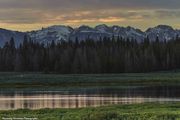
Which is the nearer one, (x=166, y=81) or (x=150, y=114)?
(x=150, y=114)

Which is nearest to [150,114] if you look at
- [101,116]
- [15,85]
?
[101,116]

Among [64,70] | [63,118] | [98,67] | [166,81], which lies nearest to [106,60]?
[98,67]

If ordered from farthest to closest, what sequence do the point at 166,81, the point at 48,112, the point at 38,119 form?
the point at 166,81 < the point at 48,112 < the point at 38,119

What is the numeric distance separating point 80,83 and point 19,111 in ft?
234

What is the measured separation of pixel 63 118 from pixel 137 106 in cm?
1420

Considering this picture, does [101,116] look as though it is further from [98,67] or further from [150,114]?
[98,67]

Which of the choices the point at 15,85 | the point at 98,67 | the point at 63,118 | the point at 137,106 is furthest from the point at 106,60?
the point at 63,118

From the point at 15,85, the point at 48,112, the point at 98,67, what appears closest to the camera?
the point at 48,112

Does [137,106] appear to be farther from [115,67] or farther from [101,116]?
[115,67]

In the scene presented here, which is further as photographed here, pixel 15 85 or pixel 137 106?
pixel 15 85

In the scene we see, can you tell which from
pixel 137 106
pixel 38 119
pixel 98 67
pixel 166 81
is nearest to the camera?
pixel 38 119

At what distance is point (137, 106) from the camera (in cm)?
5356

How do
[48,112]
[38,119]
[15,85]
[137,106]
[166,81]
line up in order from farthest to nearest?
1. [166,81]
2. [15,85]
3. [137,106]
4. [48,112]
5. [38,119]

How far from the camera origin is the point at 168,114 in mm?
41906
